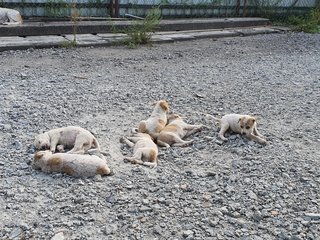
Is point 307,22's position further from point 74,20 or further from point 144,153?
point 144,153

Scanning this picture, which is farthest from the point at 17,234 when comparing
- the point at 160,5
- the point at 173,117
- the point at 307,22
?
the point at 307,22

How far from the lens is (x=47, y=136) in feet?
12.4

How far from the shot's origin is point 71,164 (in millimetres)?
3320

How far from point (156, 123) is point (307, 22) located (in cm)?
915

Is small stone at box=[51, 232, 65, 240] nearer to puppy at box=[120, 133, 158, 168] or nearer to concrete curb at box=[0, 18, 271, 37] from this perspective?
puppy at box=[120, 133, 158, 168]

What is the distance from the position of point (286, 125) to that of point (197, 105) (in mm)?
1143

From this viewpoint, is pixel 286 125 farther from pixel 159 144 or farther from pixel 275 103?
pixel 159 144

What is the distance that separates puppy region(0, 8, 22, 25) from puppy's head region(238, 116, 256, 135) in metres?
5.50

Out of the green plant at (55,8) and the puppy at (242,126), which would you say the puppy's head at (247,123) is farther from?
the green plant at (55,8)

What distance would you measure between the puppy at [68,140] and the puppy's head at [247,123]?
148 cm

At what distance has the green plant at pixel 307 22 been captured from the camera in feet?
37.0

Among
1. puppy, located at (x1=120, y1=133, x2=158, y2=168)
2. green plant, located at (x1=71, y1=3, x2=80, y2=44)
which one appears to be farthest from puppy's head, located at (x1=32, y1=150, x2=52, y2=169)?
green plant, located at (x1=71, y1=3, x2=80, y2=44)

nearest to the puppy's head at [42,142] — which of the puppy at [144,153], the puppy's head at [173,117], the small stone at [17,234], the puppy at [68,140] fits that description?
the puppy at [68,140]

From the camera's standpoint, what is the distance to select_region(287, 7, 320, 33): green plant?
11289 mm
